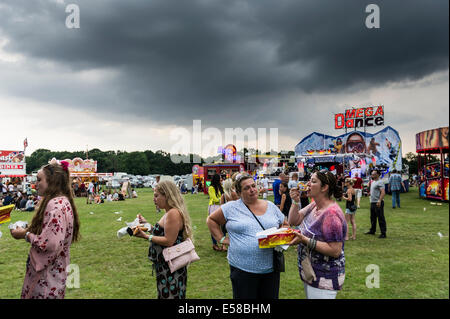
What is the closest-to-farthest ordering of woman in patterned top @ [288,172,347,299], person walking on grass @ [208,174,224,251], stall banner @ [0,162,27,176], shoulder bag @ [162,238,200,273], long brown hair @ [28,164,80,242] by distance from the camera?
woman in patterned top @ [288,172,347,299]
long brown hair @ [28,164,80,242]
shoulder bag @ [162,238,200,273]
person walking on grass @ [208,174,224,251]
stall banner @ [0,162,27,176]

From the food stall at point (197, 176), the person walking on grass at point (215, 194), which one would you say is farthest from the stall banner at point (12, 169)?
the person walking on grass at point (215, 194)

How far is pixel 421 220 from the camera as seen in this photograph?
10992 mm

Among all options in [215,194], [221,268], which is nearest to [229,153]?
[215,194]

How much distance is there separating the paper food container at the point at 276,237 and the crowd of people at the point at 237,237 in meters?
0.05

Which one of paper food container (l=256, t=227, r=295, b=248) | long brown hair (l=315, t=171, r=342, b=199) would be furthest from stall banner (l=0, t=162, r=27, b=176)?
long brown hair (l=315, t=171, r=342, b=199)

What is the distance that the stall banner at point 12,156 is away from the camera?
37906 mm

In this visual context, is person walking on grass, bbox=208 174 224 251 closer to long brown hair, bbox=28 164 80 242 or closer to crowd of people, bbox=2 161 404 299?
crowd of people, bbox=2 161 404 299

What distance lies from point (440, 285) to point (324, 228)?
3519 mm

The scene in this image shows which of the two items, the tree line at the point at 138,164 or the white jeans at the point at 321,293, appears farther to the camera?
the tree line at the point at 138,164

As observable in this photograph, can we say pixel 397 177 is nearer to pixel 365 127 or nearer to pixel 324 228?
pixel 324 228

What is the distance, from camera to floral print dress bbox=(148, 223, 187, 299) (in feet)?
10.6

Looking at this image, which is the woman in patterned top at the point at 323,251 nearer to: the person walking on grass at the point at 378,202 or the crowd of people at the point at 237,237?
the crowd of people at the point at 237,237

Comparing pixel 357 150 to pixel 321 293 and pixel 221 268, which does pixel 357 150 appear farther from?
pixel 321 293

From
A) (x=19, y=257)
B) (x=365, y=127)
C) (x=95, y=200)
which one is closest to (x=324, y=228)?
(x=19, y=257)
